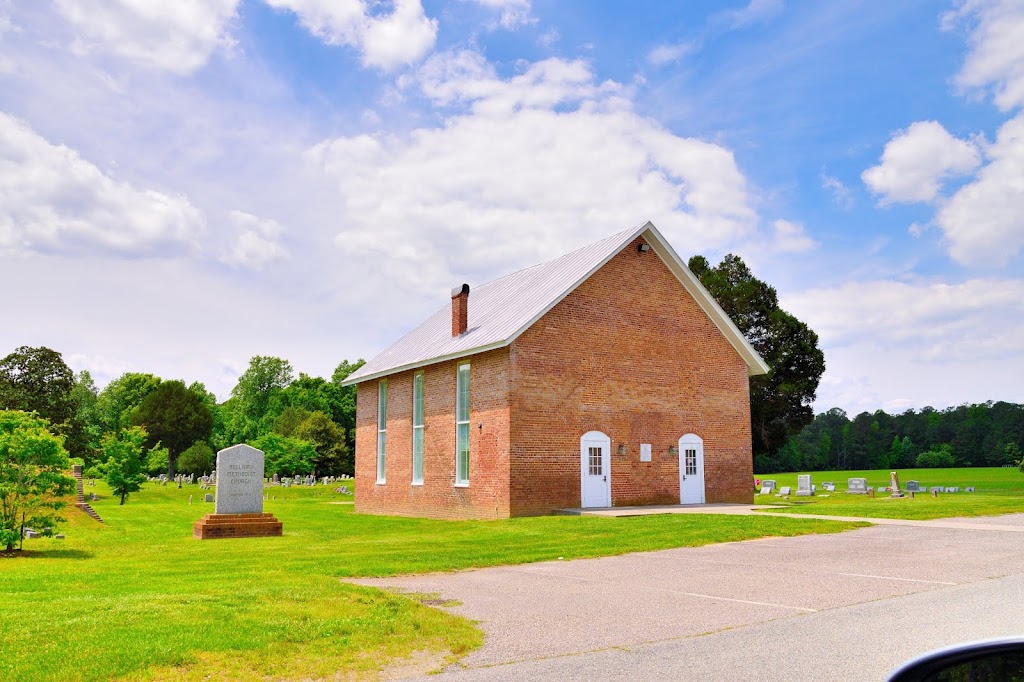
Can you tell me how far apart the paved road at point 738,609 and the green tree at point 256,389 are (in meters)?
83.9

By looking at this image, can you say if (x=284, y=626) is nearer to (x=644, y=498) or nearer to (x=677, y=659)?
(x=677, y=659)

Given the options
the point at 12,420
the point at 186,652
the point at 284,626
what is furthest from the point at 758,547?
the point at 12,420

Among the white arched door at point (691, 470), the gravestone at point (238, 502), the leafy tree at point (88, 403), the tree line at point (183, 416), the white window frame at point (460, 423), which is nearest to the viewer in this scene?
the gravestone at point (238, 502)

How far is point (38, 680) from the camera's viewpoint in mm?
6672

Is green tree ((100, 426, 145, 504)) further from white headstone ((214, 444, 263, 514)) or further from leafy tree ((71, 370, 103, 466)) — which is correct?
leafy tree ((71, 370, 103, 466))

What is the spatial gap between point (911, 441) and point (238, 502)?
103m

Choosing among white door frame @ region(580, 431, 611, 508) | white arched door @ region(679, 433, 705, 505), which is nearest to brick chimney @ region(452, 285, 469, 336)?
white door frame @ region(580, 431, 611, 508)

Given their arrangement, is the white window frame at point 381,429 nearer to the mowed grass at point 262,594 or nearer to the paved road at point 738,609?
the mowed grass at point 262,594

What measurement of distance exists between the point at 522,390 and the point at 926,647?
17402 millimetres

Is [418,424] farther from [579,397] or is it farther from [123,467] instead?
[123,467]

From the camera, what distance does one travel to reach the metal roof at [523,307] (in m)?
25.5

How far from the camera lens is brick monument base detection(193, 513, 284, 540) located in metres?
20.9

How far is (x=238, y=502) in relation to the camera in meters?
21.9

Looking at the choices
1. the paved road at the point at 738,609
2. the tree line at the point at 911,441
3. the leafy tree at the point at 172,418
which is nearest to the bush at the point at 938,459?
the tree line at the point at 911,441
